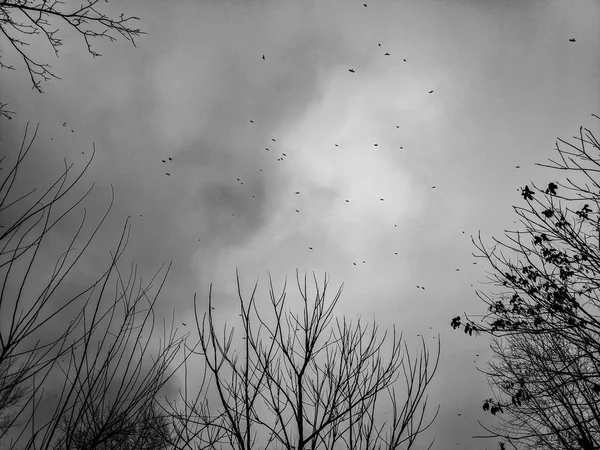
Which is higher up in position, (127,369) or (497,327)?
A: (497,327)

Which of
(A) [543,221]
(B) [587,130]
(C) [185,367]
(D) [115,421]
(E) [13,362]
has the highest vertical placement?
(B) [587,130]

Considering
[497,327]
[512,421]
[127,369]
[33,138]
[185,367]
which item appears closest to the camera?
[33,138]

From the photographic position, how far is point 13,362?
2.05 meters

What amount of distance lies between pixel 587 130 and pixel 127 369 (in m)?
4.99

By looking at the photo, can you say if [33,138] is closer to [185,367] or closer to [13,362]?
[13,362]

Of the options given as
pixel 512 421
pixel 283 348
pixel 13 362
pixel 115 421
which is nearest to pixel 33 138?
pixel 13 362

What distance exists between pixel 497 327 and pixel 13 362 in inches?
229

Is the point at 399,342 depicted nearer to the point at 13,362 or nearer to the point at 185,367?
the point at 185,367

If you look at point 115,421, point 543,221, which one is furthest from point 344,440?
point 543,221

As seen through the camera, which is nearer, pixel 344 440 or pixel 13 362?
pixel 13 362

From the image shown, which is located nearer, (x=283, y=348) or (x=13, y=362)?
(x=13, y=362)

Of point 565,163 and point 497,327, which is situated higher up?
point 565,163

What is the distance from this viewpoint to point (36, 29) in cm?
333

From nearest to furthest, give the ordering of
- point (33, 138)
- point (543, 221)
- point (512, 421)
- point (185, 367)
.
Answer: point (33, 138)
point (185, 367)
point (543, 221)
point (512, 421)
